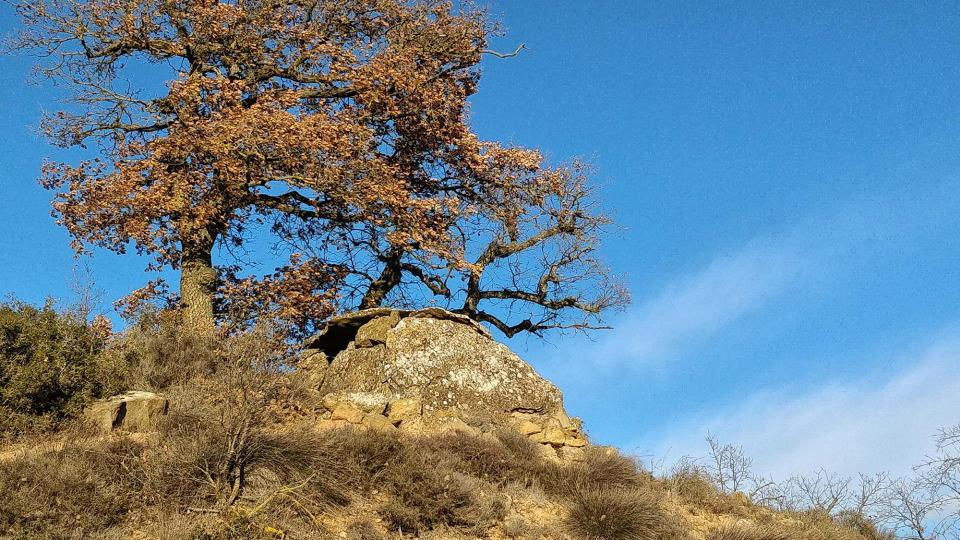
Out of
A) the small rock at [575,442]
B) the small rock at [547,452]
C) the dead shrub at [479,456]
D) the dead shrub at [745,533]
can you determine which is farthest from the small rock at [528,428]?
the dead shrub at [745,533]

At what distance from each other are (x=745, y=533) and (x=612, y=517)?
229 cm

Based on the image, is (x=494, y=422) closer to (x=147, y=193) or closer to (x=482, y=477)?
(x=482, y=477)

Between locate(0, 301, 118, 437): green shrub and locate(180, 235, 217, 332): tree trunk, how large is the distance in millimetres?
3912

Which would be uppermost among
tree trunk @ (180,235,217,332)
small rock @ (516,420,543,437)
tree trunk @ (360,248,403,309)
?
tree trunk @ (360,248,403,309)

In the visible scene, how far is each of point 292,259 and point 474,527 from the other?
32.1ft

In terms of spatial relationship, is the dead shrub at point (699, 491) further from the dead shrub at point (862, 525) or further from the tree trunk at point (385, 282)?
the tree trunk at point (385, 282)

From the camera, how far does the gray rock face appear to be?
15.1 meters

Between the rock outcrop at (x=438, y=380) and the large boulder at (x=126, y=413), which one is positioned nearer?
the large boulder at (x=126, y=413)

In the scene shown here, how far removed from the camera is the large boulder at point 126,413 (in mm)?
12062

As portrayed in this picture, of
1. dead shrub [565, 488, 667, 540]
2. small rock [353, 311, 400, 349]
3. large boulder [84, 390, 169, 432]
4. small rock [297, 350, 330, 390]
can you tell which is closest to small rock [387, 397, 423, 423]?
small rock [297, 350, 330, 390]

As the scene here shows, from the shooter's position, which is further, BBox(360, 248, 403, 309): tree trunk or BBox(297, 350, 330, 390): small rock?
BBox(360, 248, 403, 309): tree trunk

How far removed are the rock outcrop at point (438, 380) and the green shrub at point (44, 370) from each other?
344 cm

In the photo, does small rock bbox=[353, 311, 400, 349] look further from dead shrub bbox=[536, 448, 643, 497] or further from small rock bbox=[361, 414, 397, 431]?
dead shrub bbox=[536, 448, 643, 497]

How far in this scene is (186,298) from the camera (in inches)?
710
